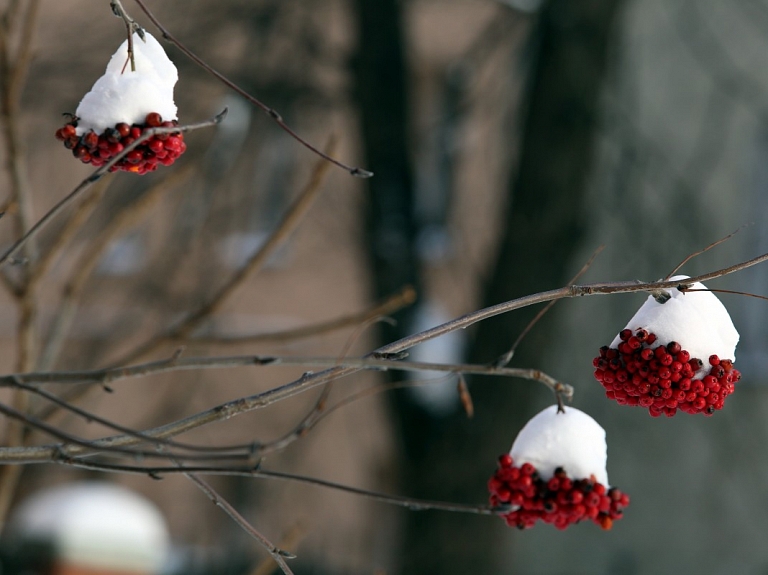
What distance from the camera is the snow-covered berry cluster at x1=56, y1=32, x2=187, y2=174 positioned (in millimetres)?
1236

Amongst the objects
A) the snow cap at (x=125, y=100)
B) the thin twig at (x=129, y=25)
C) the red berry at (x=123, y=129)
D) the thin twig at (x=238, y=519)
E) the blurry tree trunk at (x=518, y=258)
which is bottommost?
the thin twig at (x=238, y=519)

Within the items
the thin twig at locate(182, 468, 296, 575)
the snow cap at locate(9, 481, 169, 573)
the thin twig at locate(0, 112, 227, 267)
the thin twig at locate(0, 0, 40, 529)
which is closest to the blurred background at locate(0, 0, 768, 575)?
the thin twig at locate(0, 0, 40, 529)

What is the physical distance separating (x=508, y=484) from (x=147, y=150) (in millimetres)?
661

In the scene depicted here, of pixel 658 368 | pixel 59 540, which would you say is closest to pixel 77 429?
pixel 59 540

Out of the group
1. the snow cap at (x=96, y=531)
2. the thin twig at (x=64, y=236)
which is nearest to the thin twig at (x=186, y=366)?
the thin twig at (x=64, y=236)

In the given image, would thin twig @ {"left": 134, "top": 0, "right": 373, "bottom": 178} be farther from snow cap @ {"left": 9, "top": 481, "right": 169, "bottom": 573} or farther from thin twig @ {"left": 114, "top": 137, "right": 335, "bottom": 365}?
snow cap @ {"left": 9, "top": 481, "right": 169, "bottom": 573}

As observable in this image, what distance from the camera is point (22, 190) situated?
6.64ft

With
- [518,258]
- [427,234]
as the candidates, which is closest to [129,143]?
[518,258]

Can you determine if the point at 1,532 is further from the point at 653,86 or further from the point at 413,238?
the point at 653,86

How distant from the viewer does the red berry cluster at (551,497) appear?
1.36 meters

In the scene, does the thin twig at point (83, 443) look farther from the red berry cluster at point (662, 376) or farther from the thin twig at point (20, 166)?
the thin twig at point (20, 166)

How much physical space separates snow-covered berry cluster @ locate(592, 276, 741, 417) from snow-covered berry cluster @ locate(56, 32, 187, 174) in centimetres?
68

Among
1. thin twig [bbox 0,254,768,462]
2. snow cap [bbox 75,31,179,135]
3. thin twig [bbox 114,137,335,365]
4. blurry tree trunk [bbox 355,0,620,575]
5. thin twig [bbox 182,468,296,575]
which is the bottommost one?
thin twig [bbox 182,468,296,575]

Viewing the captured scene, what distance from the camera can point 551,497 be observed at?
137cm
